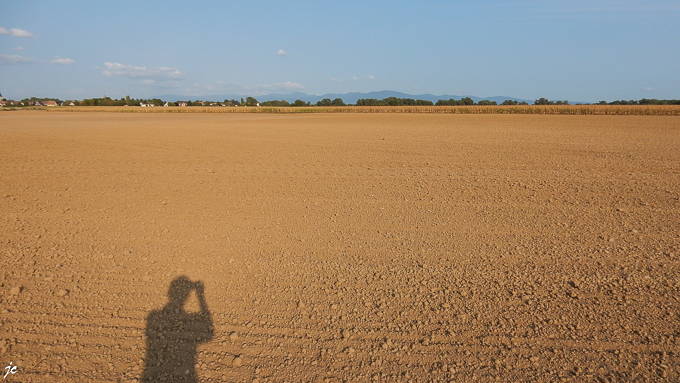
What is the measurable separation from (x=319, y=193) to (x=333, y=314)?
15.7ft

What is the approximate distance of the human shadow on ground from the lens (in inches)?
128

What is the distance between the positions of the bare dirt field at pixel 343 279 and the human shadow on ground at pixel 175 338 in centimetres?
2

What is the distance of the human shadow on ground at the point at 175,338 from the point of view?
3.25m

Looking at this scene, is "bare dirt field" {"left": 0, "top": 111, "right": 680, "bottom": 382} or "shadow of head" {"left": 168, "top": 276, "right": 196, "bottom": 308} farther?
"shadow of head" {"left": 168, "top": 276, "right": 196, "bottom": 308}

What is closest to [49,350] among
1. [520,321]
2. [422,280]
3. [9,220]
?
[422,280]

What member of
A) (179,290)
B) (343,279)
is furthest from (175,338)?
(343,279)

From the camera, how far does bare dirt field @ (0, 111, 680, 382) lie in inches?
131

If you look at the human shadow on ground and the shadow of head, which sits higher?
the shadow of head

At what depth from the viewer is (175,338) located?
3.63 metres

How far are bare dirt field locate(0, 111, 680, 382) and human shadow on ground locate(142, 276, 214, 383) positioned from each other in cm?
2

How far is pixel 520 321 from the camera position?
12.4ft

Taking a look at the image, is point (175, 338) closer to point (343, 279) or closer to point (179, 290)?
point (179, 290)

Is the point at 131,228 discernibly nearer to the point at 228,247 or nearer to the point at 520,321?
the point at 228,247

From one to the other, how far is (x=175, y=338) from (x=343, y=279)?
1.94 m
